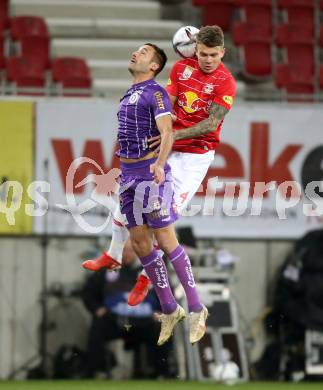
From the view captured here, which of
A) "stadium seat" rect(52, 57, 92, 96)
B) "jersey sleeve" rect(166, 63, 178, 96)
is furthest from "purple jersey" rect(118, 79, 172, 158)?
"stadium seat" rect(52, 57, 92, 96)

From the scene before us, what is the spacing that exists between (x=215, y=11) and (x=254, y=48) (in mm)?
749

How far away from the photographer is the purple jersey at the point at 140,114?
34.3ft

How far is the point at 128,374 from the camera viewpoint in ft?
49.0

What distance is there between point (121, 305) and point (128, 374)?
0.80 m

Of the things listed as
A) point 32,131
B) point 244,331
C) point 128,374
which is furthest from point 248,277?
point 32,131

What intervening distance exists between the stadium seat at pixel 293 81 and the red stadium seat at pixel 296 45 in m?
0.38

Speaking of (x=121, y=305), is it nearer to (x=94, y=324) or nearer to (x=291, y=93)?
(x=94, y=324)

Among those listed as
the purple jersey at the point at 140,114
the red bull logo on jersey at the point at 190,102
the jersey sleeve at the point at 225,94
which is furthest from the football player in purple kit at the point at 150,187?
the jersey sleeve at the point at 225,94

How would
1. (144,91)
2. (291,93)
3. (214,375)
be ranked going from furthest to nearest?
(291,93), (214,375), (144,91)

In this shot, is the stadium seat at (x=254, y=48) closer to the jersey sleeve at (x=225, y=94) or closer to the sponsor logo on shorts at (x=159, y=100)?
the jersey sleeve at (x=225, y=94)

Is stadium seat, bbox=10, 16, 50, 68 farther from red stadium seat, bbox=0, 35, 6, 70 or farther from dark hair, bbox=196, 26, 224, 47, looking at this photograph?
dark hair, bbox=196, 26, 224, 47

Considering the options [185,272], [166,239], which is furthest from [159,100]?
[185,272]

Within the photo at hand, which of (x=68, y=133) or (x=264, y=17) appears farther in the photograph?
(x=264, y=17)

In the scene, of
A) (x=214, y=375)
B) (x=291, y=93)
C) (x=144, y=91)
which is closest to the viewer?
(x=144, y=91)
